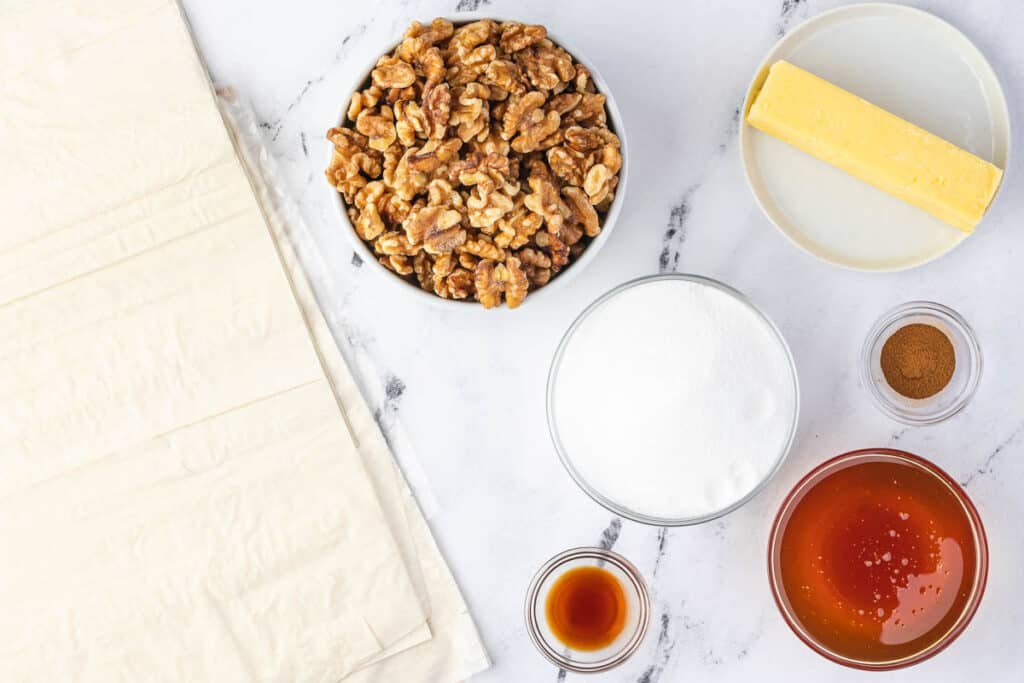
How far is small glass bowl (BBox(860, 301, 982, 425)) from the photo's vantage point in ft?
3.73

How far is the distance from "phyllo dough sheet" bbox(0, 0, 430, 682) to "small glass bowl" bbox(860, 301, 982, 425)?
69 centimetres

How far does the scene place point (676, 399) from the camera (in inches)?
40.8

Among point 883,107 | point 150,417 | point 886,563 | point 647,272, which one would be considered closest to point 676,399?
point 647,272

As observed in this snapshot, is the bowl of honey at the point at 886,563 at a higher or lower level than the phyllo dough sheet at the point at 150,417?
lower

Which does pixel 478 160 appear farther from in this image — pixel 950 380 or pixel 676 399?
pixel 950 380

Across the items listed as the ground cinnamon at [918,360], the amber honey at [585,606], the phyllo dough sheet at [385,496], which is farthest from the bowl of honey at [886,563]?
the phyllo dough sheet at [385,496]

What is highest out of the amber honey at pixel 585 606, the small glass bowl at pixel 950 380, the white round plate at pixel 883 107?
the white round plate at pixel 883 107

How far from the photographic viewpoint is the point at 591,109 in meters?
1.03

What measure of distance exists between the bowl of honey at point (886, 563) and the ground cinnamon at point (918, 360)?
0.10m

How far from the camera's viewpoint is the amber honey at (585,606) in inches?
46.3

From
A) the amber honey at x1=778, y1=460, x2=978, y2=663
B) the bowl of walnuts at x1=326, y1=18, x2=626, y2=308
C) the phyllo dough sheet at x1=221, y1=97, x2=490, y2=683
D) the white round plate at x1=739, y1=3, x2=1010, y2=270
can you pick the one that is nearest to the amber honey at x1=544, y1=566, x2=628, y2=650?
the phyllo dough sheet at x1=221, y1=97, x2=490, y2=683

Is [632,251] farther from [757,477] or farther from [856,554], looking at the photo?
[856,554]

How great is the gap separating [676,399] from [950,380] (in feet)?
1.28

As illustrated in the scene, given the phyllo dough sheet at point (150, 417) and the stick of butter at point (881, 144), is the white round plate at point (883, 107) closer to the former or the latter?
the stick of butter at point (881, 144)
